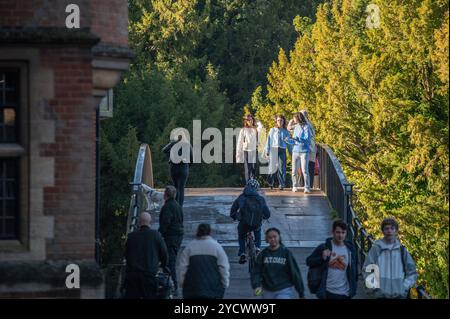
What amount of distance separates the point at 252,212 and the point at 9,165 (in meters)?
5.97

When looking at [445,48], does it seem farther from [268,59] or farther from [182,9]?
[268,59]

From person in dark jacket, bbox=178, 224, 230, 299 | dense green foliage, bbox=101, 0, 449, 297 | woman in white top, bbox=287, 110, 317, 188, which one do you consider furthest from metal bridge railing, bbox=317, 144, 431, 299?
dense green foliage, bbox=101, 0, 449, 297

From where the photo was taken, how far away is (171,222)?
2058cm

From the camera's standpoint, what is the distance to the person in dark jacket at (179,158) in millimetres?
24609

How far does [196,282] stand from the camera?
1698 cm

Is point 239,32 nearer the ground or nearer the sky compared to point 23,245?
nearer the sky

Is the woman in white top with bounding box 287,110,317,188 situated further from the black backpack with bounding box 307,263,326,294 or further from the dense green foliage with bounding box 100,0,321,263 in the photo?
the dense green foliage with bounding box 100,0,321,263

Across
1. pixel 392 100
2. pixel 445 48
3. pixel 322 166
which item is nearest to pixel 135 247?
pixel 322 166

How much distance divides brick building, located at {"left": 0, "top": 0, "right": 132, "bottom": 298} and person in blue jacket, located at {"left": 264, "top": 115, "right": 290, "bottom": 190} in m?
14.1

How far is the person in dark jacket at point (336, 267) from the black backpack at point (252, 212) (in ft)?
16.5

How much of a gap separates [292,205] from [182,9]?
39542 millimetres

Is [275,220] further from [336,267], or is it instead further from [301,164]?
[336,267]
